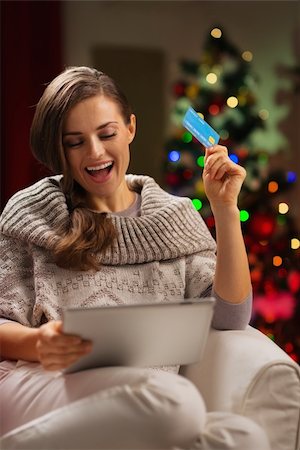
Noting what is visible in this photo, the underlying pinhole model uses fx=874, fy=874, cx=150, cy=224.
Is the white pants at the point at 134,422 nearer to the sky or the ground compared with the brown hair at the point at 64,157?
nearer to the ground

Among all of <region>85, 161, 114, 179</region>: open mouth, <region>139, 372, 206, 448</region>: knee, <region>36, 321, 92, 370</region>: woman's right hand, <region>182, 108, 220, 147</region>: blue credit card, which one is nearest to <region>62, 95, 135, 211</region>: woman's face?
<region>85, 161, 114, 179</region>: open mouth

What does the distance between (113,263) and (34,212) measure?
0.24 meters

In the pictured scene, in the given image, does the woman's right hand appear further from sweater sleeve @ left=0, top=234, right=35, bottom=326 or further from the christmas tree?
the christmas tree

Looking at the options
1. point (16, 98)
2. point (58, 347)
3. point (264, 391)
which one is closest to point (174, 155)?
point (16, 98)

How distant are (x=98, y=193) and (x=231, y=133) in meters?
1.83

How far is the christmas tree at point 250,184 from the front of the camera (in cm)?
390

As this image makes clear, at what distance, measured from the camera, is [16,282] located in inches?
85.0

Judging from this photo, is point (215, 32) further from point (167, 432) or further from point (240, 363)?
point (167, 432)

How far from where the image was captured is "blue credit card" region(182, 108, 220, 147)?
2.11 metres

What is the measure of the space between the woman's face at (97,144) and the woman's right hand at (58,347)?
53 cm

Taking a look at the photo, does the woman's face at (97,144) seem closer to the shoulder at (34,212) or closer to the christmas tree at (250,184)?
the shoulder at (34,212)

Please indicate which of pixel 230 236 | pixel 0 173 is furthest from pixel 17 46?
pixel 230 236

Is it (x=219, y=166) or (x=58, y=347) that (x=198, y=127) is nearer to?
(x=219, y=166)

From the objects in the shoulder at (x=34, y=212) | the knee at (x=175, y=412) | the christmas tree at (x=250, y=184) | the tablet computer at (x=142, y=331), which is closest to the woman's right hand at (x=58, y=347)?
the tablet computer at (x=142, y=331)
